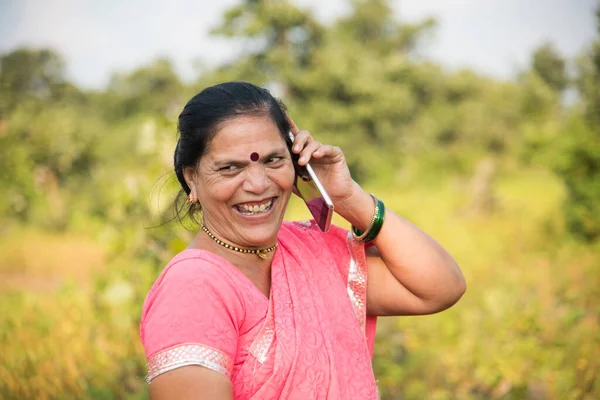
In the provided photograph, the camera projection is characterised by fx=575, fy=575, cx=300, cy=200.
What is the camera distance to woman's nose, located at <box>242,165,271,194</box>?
1.61 meters

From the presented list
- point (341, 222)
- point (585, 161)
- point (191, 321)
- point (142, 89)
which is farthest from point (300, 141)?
point (142, 89)

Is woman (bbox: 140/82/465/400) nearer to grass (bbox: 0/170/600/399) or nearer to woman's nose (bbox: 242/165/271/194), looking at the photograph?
woman's nose (bbox: 242/165/271/194)

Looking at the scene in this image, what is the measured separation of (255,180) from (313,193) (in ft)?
0.87

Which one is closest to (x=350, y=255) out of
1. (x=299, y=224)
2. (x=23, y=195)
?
(x=299, y=224)

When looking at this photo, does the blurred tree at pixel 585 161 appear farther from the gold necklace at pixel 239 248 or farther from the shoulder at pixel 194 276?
the shoulder at pixel 194 276

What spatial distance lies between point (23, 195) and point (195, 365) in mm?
9224

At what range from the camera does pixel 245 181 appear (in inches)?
63.7

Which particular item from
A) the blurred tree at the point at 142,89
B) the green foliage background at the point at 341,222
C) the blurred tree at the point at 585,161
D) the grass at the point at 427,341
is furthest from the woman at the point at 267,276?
the blurred tree at the point at 142,89

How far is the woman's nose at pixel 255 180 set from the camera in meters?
1.61

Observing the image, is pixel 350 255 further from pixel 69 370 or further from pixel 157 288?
pixel 69 370

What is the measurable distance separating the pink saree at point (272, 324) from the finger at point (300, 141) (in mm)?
290

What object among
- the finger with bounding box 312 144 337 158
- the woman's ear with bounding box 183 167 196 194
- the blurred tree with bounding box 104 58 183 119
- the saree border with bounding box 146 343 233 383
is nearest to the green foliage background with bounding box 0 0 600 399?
the woman's ear with bounding box 183 167 196 194

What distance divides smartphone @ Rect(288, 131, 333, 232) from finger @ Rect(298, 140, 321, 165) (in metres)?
0.03

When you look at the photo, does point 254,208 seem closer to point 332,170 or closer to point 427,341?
point 332,170
